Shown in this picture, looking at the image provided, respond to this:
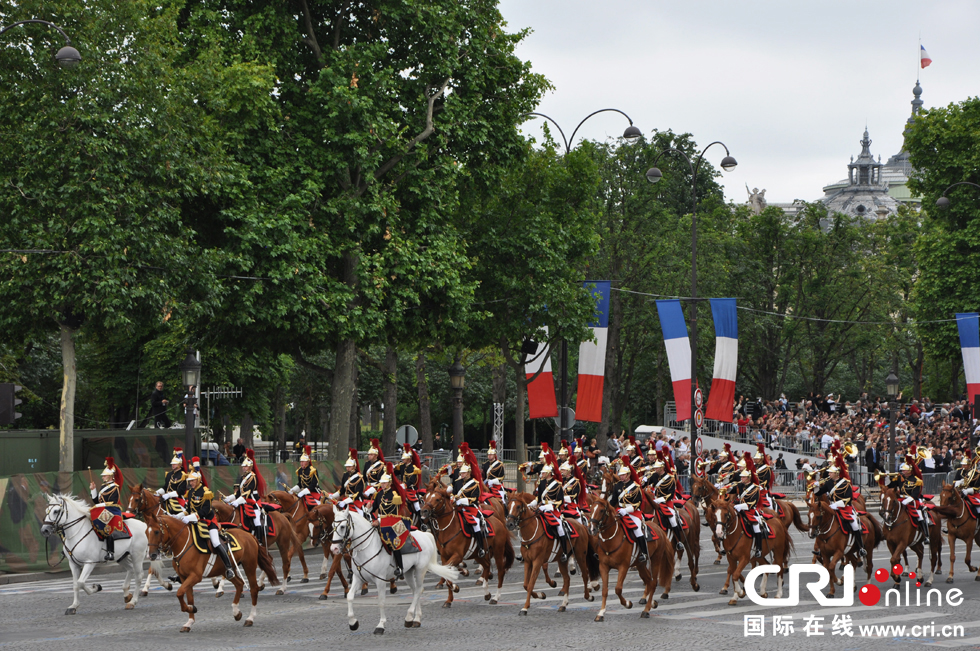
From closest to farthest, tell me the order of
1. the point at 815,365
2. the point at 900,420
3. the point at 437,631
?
the point at 437,631 < the point at 900,420 < the point at 815,365

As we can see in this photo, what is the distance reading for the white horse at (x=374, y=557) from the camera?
15344mm

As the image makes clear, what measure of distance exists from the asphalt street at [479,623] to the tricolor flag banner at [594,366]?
1527 centimetres

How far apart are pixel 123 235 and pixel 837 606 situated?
16403 millimetres

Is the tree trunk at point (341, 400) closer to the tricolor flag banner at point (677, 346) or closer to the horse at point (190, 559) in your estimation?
the tricolor flag banner at point (677, 346)

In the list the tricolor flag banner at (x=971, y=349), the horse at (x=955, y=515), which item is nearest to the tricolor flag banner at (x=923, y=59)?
the tricolor flag banner at (x=971, y=349)

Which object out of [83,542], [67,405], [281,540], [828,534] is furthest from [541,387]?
[83,542]

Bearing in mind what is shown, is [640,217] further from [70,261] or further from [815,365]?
[70,261]

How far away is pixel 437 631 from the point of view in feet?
49.9

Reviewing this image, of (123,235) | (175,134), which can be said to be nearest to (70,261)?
(123,235)

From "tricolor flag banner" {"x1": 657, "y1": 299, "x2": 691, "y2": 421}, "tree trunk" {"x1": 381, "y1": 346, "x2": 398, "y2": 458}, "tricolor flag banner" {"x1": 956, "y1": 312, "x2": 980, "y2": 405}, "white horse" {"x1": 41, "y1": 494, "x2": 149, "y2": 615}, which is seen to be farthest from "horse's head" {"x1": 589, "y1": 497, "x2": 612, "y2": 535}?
"tricolor flag banner" {"x1": 956, "y1": 312, "x2": 980, "y2": 405}

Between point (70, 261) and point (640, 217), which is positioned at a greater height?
point (640, 217)

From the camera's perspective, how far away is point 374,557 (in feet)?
51.0

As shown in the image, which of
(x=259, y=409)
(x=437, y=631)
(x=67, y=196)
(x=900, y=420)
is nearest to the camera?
(x=437, y=631)

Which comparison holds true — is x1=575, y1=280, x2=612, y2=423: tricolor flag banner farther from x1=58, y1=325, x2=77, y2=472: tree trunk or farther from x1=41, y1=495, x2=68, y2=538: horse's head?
x1=41, y1=495, x2=68, y2=538: horse's head
